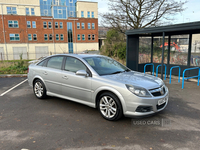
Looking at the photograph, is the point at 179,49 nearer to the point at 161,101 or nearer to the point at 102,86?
the point at 161,101

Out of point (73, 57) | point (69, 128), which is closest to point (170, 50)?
point (73, 57)

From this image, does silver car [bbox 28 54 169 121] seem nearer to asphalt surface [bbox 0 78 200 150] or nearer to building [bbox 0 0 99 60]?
asphalt surface [bbox 0 78 200 150]

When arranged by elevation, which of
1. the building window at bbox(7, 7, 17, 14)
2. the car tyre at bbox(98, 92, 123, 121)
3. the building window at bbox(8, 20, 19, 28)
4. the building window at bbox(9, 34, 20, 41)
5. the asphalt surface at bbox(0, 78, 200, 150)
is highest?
the building window at bbox(7, 7, 17, 14)

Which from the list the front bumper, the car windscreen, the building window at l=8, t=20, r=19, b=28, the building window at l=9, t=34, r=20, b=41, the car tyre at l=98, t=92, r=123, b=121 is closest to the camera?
the front bumper

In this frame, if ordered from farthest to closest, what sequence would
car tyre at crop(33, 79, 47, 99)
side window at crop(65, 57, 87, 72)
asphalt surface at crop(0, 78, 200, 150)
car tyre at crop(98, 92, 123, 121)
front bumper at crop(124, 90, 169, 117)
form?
car tyre at crop(33, 79, 47, 99)
side window at crop(65, 57, 87, 72)
car tyre at crop(98, 92, 123, 121)
front bumper at crop(124, 90, 169, 117)
asphalt surface at crop(0, 78, 200, 150)

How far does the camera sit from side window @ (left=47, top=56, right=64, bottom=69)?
18.0 ft

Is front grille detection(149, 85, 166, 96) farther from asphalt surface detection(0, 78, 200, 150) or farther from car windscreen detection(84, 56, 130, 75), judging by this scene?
car windscreen detection(84, 56, 130, 75)

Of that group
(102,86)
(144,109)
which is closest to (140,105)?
(144,109)

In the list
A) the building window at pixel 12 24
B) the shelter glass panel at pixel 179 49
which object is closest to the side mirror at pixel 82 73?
the shelter glass panel at pixel 179 49

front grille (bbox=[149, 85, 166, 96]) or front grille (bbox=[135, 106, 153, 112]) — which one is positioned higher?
front grille (bbox=[149, 85, 166, 96])

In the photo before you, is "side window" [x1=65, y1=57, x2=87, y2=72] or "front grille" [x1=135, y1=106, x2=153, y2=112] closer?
"front grille" [x1=135, y1=106, x2=153, y2=112]

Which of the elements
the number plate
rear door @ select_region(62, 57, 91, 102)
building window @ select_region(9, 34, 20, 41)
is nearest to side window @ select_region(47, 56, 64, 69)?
rear door @ select_region(62, 57, 91, 102)

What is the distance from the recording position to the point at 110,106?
417cm

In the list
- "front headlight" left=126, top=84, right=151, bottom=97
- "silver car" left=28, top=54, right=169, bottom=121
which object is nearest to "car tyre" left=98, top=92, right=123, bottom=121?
"silver car" left=28, top=54, right=169, bottom=121
